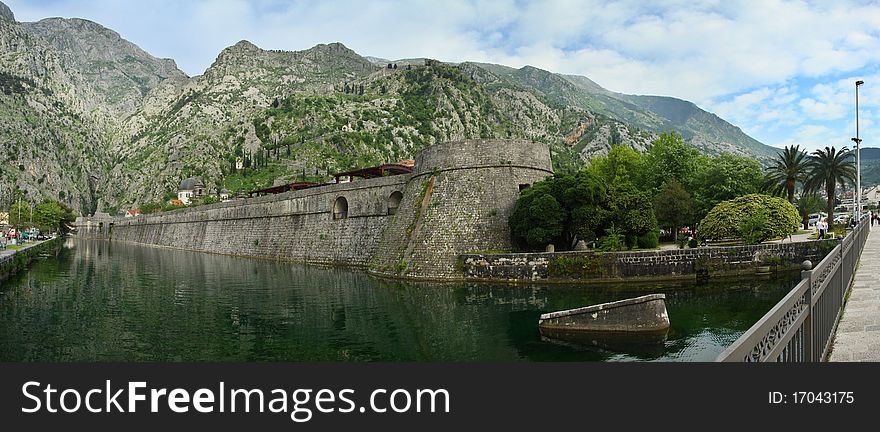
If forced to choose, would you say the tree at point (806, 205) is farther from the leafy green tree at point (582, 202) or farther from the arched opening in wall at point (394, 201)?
the arched opening in wall at point (394, 201)

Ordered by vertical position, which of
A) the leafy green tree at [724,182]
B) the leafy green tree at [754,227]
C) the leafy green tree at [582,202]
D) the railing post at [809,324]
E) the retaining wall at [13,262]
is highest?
the leafy green tree at [724,182]

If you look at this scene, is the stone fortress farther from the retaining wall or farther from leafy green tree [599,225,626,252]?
the retaining wall

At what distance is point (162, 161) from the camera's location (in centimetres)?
12900

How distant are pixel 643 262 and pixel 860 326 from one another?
19.3 metres

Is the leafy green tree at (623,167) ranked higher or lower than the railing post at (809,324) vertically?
higher

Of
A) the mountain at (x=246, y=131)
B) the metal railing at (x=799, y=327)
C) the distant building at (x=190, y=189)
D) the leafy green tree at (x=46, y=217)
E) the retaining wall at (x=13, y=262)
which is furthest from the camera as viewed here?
the mountain at (x=246, y=131)

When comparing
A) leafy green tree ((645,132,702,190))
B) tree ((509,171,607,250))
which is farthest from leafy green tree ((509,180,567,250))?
leafy green tree ((645,132,702,190))

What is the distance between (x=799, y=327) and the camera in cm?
592

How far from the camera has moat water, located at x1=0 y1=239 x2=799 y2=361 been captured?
1433 cm

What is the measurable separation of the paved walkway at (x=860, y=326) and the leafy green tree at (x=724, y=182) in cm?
3220

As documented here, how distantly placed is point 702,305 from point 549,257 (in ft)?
28.2

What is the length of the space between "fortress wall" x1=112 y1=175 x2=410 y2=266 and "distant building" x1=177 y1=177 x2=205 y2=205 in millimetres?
49578

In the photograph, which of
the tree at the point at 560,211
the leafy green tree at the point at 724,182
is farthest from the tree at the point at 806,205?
the tree at the point at 560,211

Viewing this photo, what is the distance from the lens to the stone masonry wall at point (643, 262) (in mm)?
27281
